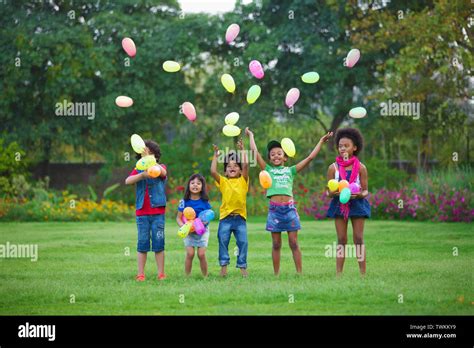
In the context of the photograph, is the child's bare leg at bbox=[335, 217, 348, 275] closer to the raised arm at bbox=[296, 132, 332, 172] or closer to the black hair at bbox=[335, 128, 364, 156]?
the raised arm at bbox=[296, 132, 332, 172]

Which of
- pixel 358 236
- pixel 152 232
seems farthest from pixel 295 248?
pixel 152 232

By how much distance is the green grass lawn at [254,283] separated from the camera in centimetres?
864

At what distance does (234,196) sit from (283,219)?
27.0 inches

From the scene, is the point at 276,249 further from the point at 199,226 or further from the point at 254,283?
the point at 199,226

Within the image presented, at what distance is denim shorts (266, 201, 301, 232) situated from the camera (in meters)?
10.4

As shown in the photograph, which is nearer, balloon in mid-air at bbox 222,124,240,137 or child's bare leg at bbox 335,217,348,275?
child's bare leg at bbox 335,217,348,275

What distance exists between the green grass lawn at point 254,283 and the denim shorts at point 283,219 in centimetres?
62

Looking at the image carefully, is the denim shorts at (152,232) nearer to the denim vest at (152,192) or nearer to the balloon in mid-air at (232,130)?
the denim vest at (152,192)

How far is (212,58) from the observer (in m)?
29.6

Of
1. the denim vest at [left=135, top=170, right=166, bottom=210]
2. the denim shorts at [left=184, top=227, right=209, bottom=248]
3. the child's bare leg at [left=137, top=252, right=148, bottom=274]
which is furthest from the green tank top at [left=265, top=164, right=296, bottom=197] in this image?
the child's bare leg at [left=137, top=252, right=148, bottom=274]

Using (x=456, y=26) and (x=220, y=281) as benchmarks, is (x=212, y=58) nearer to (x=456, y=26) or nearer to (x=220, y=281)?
(x=456, y=26)

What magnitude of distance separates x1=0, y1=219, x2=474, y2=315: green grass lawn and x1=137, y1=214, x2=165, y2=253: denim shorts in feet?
1.39

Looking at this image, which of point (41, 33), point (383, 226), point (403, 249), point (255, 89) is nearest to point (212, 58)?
point (41, 33)

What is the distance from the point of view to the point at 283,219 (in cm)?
1036
